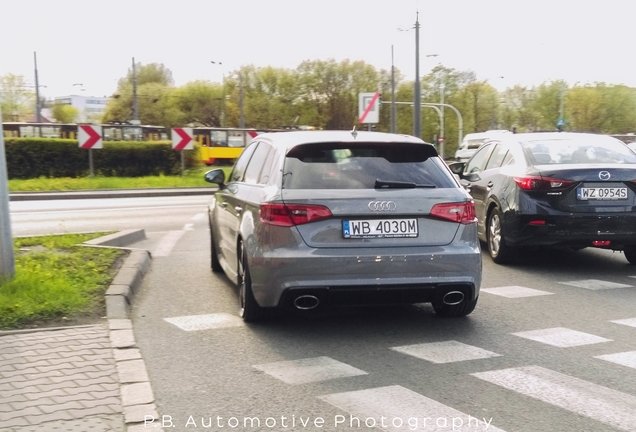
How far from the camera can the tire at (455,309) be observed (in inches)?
256

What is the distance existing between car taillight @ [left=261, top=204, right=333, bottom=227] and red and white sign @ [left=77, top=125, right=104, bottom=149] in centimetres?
2086

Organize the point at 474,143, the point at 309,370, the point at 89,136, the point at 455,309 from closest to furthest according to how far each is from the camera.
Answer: the point at 309,370
the point at 455,309
the point at 89,136
the point at 474,143

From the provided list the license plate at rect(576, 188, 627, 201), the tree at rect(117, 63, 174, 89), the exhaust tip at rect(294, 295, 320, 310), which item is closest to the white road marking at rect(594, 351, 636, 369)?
the exhaust tip at rect(294, 295, 320, 310)

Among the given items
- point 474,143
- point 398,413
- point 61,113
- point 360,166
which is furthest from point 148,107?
point 398,413

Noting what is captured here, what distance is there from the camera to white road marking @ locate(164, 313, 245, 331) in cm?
632

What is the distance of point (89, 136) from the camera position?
2562cm

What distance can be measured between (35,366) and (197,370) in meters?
0.97

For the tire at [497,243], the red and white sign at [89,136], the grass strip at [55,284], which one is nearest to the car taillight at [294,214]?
the grass strip at [55,284]

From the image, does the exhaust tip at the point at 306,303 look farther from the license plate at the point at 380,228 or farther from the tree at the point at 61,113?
the tree at the point at 61,113

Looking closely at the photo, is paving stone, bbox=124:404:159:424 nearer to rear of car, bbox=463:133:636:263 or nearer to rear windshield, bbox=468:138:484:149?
rear of car, bbox=463:133:636:263

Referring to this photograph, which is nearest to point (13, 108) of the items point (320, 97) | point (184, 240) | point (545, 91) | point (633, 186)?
point (320, 97)

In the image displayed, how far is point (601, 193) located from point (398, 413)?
5.36m

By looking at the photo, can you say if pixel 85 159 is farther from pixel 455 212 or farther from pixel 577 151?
pixel 455 212

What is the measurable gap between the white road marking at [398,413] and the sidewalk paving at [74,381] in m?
0.99
